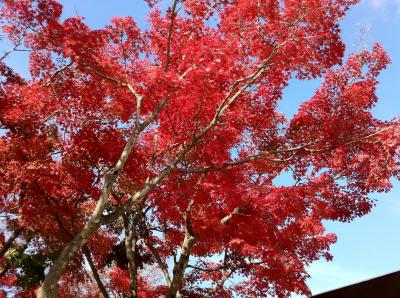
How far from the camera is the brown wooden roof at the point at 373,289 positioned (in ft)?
29.7

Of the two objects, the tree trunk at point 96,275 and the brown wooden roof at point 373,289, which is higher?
the tree trunk at point 96,275

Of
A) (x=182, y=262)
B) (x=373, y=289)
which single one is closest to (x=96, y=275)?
(x=182, y=262)

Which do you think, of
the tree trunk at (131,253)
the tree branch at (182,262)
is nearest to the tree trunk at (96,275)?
the tree trunk at (131,253)

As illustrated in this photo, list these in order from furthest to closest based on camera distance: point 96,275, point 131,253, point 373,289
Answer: point 131,253 → point 96,275 → point 373,289

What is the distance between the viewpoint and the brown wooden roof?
29.7 ft

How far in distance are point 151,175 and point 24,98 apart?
5008 millimetres

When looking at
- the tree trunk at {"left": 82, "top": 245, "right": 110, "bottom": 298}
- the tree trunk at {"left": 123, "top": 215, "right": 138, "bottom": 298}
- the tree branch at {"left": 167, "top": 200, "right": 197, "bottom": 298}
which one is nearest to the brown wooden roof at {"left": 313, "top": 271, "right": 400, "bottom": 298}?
the tree branch at {"left": 167, "top": 200, "right": 197, "bottom": 298}

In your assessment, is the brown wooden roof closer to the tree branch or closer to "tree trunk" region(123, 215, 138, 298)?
the tree branch

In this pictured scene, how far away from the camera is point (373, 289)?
9.52 metres

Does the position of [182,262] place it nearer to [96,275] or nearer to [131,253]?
[131,253]

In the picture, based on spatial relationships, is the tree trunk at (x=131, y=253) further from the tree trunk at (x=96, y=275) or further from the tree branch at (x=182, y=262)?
the tree branch at (x=182, y=262)

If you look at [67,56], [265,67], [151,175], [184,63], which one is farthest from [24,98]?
[265,67]

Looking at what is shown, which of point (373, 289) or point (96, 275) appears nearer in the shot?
point (373, 289)

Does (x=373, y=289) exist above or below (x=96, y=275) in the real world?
below
